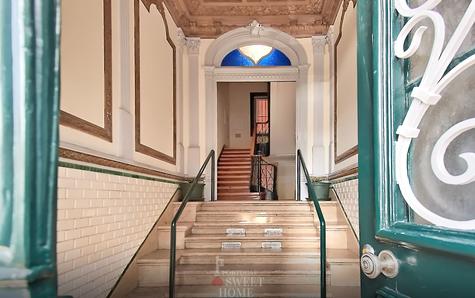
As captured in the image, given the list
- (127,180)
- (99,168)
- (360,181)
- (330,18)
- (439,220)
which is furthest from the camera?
(330,18)

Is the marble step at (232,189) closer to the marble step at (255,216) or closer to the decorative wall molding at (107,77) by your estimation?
the marble step at (255,216)

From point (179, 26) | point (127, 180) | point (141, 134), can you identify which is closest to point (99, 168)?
point (127, 180)

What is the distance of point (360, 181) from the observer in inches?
44.3

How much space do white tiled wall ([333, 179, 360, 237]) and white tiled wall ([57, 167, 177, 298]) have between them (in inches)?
95.3

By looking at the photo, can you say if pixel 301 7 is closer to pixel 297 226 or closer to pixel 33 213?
pixel 297 226

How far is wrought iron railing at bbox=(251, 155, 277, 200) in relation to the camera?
10.8 meters

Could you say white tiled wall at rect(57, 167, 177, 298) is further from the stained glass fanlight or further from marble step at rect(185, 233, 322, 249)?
the stained glass fanlight

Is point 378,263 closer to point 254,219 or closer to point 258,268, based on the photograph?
point 258,268

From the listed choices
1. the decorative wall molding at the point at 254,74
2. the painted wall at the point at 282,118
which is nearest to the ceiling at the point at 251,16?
the decorative wall molding at the point at 254,74

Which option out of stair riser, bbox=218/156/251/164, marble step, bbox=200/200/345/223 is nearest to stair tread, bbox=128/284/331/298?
marble step, bbox=200/200/345/223

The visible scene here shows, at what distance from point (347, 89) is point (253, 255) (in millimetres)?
2480

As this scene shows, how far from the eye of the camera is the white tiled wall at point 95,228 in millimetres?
2586

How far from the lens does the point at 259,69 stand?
682 centimetres

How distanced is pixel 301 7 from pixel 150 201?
13.1ft
